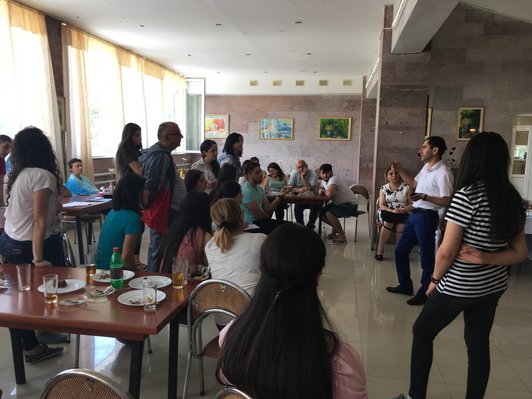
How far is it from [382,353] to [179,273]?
5.20ft

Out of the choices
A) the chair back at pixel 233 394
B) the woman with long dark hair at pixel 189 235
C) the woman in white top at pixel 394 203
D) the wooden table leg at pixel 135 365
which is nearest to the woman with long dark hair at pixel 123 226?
the woman with long dark hair at pixel 189 235

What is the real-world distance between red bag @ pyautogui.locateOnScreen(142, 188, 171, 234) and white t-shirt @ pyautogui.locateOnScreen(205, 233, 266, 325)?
1206mm

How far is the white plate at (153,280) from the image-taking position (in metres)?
2.04

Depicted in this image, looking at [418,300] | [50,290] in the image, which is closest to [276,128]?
[418,300]

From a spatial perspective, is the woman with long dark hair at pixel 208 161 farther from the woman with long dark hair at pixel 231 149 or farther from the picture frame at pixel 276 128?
the picture frame at pixel 276 128

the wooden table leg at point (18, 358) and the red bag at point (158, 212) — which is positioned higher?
the red bag at point (158, 212)

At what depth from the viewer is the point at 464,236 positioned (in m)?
1.84

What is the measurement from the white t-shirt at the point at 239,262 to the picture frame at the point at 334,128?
31.5 feet

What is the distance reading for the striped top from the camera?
1795mm

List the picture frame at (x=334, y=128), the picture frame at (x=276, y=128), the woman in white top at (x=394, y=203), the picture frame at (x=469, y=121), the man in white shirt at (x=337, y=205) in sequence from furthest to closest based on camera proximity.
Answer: the picture frame at (x=276, y=128)
the picture frame at (x=334, y=128)
the picture frame at (x=469, y=121)
the man in white shirt at (x=337, y=205)
the woman in white top at (x=394, y=203)

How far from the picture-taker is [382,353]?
109 inches

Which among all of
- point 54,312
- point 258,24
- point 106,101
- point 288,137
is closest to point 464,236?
point 54,312

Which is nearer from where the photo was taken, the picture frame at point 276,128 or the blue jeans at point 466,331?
the blue jeans at point 466,331

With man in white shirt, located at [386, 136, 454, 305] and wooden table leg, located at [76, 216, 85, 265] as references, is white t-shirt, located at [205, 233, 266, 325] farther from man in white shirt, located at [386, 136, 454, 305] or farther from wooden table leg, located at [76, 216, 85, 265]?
wooden table leg, located at [76, 216, 85, 265]
